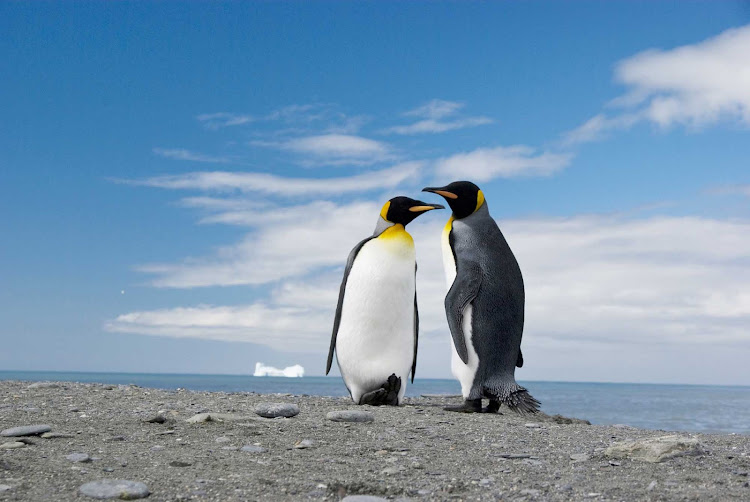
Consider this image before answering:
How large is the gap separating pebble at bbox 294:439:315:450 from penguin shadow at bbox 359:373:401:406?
1.99 meters

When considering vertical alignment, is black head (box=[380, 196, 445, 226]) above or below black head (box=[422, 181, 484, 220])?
below

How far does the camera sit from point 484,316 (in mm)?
6453

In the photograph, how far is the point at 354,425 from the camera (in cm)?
A: 531

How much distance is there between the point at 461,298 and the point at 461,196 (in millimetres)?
1019

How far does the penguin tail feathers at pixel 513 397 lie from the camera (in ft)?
20.8

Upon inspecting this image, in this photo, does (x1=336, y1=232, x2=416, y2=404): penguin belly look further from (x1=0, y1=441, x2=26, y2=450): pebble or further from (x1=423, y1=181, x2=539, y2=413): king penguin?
(x1=0, y1=441, x2=26, y2=450): pebble

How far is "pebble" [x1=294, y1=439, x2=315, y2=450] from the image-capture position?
4574mm

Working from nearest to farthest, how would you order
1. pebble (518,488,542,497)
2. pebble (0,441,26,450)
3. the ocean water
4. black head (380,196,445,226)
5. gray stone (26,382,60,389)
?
pebble (518,488,542,497), pebble (0,441,26,450), black head (380,196,445,226), gray stone (26,382,60,389), the ocean water

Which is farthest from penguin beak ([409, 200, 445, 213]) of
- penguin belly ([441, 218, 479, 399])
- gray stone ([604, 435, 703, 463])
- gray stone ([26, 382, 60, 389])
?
gray stone ([26, 382, 60, 389])

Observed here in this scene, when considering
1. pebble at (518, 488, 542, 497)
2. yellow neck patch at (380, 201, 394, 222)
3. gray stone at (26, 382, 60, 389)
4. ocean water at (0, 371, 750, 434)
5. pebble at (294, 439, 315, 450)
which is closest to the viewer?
pebble at (518, 488, 542, 497)

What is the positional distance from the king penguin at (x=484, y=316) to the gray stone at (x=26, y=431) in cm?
333

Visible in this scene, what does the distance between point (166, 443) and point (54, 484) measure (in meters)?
0.99

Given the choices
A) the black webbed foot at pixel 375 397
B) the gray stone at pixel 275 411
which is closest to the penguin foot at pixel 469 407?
the black webbed foot at pixel 375 397

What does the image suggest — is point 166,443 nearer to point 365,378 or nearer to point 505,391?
point 365,378
